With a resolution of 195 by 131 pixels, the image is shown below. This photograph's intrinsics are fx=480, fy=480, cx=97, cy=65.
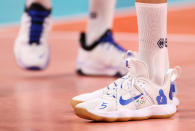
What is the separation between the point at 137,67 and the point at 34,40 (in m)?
0.88

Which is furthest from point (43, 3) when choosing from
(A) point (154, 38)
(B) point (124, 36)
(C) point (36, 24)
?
(B) point (124, 36)

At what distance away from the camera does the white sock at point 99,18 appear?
6.68 ft

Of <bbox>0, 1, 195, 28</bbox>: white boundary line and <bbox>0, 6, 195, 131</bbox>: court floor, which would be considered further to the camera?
<bbox>0, 1, 195, 28</bbox>: white boundary line

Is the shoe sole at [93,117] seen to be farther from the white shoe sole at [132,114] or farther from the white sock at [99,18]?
the white sock at [99,18]

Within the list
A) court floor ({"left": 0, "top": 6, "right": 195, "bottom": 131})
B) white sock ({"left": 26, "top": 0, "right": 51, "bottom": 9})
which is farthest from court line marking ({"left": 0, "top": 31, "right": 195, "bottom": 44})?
white sock ({"left": 26, "top": 0, "right": 51, "bottom": 9})

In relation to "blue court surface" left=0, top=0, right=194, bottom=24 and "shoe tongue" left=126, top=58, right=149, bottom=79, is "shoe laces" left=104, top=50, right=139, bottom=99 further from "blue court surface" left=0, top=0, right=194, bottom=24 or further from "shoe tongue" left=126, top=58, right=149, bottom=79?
"blue court surface" left=0, top=0, right=194, bottom=24

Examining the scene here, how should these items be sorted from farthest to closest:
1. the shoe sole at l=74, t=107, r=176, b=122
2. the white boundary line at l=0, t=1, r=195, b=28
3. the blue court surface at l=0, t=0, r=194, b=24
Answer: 1. the white boundary line at l=0, t=1, r=195, b=28
2. the blue court surface at l=0, t=0, r=194, b=24
3. the shoe sole at l=74, t=107, r=176, b=122

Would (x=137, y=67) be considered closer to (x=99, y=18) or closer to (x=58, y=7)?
(x=99, y=18)

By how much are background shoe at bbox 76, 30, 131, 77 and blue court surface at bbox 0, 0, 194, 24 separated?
244cm

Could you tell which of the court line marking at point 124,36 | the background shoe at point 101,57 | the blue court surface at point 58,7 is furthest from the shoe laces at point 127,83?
the blue court surface at point 58,7

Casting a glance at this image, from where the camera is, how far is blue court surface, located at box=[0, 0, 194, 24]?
14.4 ft

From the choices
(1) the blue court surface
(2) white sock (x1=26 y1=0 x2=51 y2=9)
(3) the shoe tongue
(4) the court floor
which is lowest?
(4) the court floor

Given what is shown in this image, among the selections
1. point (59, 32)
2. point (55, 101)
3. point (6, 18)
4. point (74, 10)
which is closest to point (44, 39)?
point (55, 101)

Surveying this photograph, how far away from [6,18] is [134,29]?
47.7 inches
